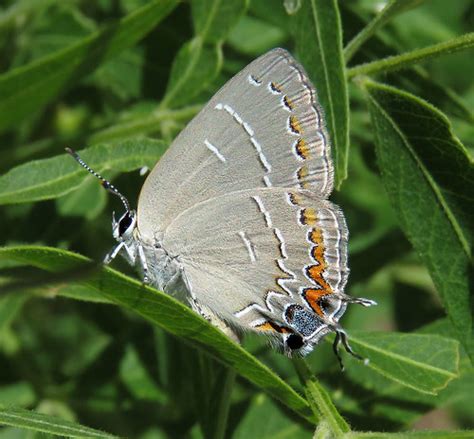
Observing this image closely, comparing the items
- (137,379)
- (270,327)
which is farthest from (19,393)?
(270,327)

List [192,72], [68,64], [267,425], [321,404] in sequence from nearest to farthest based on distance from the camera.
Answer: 1. [321,404]
2. [68,64]
3. [267,425]
4. [192,72]

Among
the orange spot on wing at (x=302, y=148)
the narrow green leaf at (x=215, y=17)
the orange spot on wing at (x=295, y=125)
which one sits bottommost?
the orange spot on wing at (x=302, y=148)

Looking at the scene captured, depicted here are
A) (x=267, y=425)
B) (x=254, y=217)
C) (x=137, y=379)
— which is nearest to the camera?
(x=254, y=217)

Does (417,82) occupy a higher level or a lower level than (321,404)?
higher

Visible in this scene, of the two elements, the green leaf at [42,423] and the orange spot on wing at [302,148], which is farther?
the orange spot on wing at [302,148]

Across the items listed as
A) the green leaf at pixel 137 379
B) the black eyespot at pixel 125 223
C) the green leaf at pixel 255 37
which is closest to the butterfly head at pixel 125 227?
the black eyespot at pixel 125 223

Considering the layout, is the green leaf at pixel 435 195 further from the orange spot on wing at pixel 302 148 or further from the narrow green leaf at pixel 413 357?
the orange spot on wing at pixel 302 148

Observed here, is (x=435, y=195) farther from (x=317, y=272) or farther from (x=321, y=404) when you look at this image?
(x=321, y=404)

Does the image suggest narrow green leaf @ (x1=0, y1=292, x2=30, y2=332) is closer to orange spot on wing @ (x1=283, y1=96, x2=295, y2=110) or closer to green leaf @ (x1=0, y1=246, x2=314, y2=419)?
green leaf @ (x1=0, y1=246, x2=314, y2=419)
